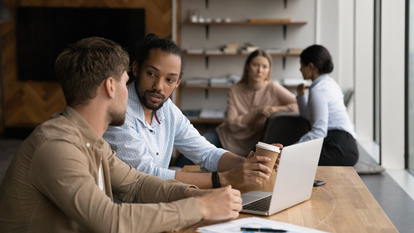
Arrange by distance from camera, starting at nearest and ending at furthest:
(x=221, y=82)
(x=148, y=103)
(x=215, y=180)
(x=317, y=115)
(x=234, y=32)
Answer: (x=215, y=180) < (x=148, y=103) < (x=317, y=115) < (x=221, y=82) < (x=234, y=32)

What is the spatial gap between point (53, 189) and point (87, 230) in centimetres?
17

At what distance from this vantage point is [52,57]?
5.68m

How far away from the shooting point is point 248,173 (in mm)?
1440

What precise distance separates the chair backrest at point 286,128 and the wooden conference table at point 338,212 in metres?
2.01

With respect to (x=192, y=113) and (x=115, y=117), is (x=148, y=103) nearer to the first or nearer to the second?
(x=115, y=117)

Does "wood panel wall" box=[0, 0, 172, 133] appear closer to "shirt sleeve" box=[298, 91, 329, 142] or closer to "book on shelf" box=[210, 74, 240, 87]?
"book on shelf" box=[210, 74, 240, 87]

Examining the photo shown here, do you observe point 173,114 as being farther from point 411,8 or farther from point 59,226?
point 411,8

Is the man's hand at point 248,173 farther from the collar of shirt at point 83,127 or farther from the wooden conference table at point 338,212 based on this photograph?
the collar of shirt at point 83,127

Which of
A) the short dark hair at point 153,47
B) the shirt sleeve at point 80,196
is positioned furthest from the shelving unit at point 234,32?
the shirt sleeve at point 80,196

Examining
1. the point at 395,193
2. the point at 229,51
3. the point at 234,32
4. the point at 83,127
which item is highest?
the point at 234,32

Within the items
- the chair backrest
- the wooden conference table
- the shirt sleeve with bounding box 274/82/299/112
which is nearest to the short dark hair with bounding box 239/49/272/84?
the shirt sleeve with bounding box 274/82/299/112

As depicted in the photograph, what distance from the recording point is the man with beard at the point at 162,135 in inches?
58.9

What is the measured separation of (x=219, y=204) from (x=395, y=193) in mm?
2482

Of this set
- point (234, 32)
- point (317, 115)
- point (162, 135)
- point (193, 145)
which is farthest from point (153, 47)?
point (234, 32)
